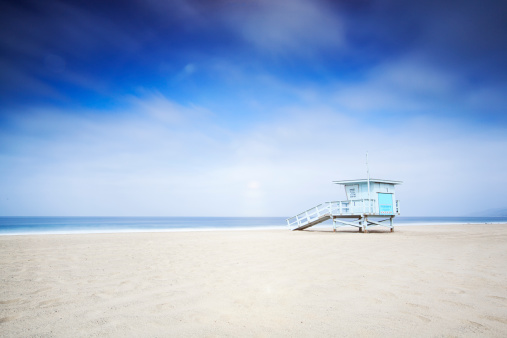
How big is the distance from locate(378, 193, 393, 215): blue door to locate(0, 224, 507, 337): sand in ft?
45.0

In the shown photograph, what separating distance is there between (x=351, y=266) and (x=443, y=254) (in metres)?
4.18

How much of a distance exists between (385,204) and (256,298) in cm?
2032

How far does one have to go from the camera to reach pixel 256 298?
16.1 ft

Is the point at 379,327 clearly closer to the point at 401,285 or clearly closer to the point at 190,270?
the point at 401,285

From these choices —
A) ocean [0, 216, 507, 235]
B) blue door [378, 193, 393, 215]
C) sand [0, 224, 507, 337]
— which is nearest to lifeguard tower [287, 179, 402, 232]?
blue door [378, 193, 393, 215]

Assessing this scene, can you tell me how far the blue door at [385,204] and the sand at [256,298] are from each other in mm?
13719

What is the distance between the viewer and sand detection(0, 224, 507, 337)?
3.67 meters

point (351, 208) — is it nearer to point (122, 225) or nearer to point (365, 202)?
point (365, 202)

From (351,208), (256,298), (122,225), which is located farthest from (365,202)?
(122,225)

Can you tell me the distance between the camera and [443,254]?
9.43 metres

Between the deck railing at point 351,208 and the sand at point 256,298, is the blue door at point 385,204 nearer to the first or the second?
the deck railing at point 351,208

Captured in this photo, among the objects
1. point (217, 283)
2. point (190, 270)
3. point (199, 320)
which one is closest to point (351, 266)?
point (217, 283)

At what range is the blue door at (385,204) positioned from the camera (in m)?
21.9

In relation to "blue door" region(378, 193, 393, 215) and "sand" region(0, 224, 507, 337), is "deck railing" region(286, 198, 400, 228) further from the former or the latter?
"sand" region(0, 224, 507, 337)
